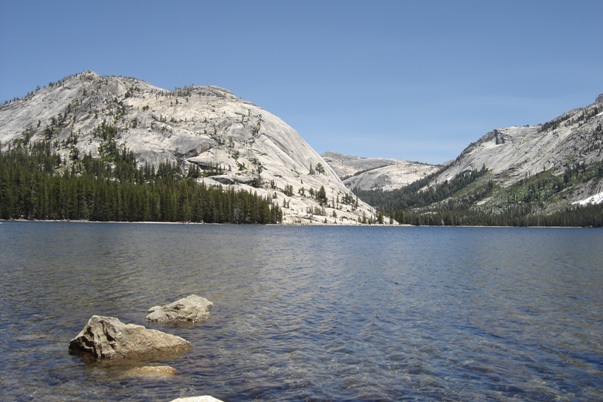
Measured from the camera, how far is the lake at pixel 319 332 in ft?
64.7

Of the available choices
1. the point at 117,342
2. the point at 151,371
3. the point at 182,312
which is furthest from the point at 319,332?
the point at 117,342

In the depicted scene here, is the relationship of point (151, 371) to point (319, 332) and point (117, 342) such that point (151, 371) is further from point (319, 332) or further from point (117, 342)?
point (319, 332)

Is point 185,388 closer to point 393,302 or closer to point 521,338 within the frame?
point 521,338

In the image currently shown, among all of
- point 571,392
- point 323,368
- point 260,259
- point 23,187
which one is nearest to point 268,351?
point 323,368

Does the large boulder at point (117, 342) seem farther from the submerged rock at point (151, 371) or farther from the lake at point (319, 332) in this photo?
the submerged rock at point (151, 371)

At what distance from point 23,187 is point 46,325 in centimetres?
18259

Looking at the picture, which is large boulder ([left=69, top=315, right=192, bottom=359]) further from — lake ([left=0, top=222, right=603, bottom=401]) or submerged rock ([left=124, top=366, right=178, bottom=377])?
submerged rock ([left=124, top=366, right=178, bottom=377])

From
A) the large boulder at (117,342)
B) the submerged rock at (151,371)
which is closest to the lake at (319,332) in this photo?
the submerged rock at (151,371)

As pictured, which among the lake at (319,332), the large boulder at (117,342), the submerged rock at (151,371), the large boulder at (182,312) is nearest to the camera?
the lake at (319,332)

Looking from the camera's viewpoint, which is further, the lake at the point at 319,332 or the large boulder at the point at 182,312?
the large boulder at the point at 182,312

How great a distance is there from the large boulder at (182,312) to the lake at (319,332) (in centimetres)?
97

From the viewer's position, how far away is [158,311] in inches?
1235

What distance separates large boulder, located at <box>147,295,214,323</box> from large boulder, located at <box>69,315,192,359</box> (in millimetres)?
6040

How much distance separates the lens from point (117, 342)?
23656mm
